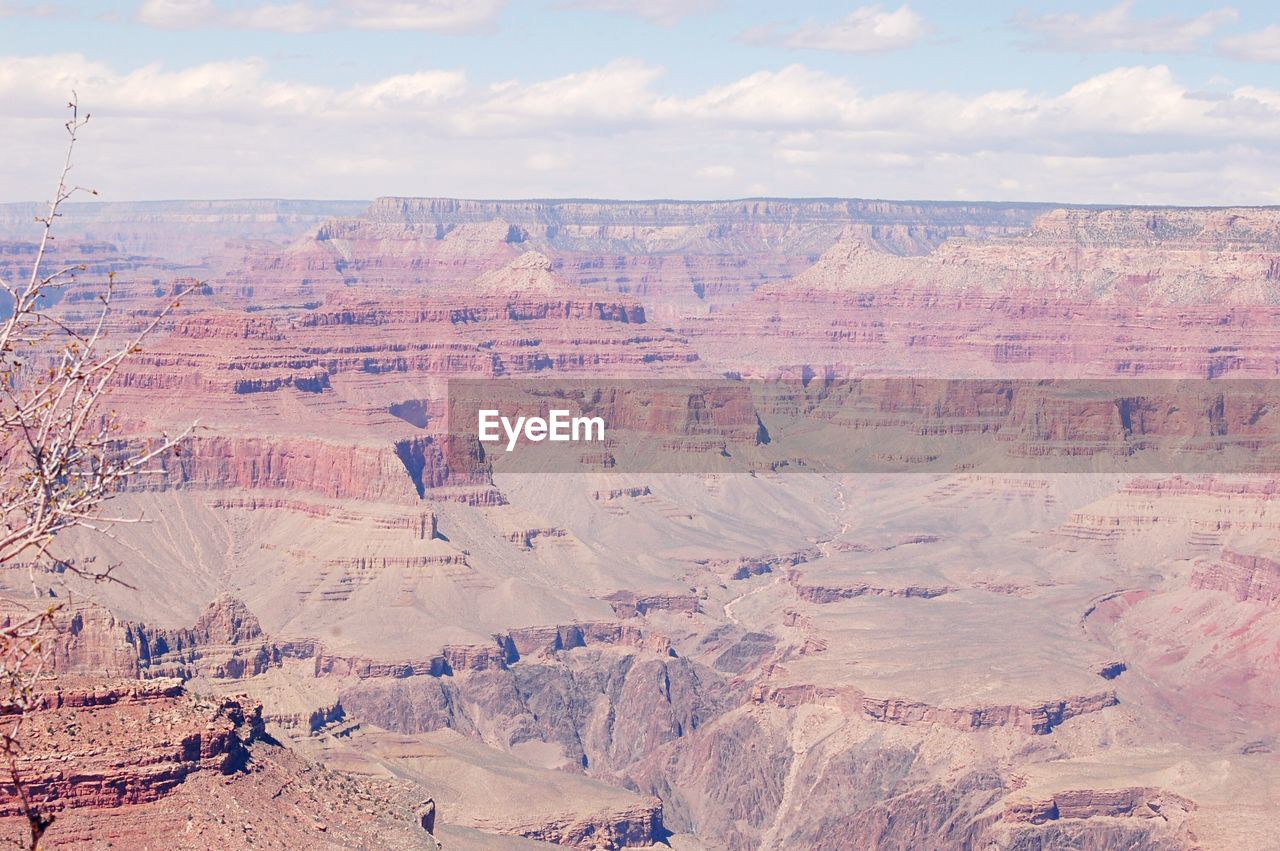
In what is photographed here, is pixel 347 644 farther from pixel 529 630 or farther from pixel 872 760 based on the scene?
pixel 872 760

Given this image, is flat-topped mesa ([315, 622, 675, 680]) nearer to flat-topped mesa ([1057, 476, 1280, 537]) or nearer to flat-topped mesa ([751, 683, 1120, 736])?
flat-topped mesa ([751, 683, 1120, 736])

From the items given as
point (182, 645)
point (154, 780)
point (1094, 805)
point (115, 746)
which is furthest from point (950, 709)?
point (115, 746)

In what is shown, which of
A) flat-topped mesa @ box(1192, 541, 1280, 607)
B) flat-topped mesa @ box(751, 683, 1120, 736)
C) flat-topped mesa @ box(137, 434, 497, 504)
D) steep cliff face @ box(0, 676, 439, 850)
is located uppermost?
steep cliff face @ box(0, 676, 439, 850)

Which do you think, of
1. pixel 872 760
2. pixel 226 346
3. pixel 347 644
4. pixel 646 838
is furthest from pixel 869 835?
pixel 226 346

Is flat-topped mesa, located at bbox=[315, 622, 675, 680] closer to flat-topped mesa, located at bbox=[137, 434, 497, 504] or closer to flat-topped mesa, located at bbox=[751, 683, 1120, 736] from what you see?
flat-topped mesa, located at bbox=[137, 434, 497, 504]

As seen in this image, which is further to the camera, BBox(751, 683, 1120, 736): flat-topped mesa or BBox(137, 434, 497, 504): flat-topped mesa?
BBox(137, 434, 497, 504): flat-topped mesa

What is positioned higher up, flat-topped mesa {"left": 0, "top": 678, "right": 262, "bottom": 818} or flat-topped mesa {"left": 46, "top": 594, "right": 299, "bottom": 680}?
flat-topped mesa {"left": 0, "top": 678, "right": 262, "bottom": 818}

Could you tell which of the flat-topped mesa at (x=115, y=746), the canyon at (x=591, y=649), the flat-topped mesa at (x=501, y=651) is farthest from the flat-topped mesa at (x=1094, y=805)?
the flat-topped mesa at (x=115, y=746)

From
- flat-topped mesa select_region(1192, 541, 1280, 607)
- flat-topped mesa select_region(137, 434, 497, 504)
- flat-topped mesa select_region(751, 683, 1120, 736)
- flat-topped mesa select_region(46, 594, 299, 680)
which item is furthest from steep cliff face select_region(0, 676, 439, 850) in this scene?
flat-topped mesa select_region(1192, 541, 1280, 607)

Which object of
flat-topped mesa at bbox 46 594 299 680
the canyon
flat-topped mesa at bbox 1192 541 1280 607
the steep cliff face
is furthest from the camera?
flat-topped mesa at bbox 1192 541 1280 607

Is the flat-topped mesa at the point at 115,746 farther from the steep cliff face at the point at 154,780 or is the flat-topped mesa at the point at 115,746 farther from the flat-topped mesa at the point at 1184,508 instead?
the flat-topped mesa at the point at 1184,508

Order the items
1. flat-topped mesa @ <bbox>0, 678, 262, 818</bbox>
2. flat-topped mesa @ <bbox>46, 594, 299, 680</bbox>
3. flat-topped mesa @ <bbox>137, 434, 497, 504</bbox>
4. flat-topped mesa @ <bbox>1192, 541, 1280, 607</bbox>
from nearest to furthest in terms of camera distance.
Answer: flat-topped mesa @ <bbox>0, 678, 262, 818</bbox> → flat-topped mesa @ <bbox>46, 594, 299, 680</bbox> → flat-topped mesa @ <bbox>1192, 541, 1280, 607</bbox> → flat-topped mesa @ <bbox>137, 434, 497, 504</bbox>
